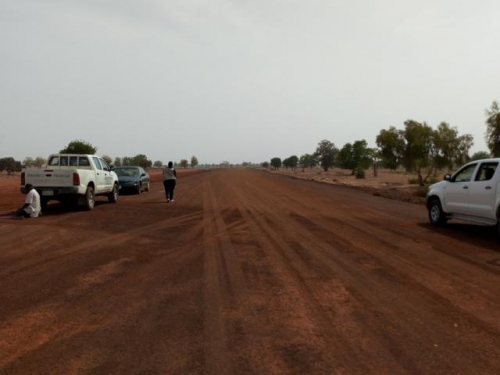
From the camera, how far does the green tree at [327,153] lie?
456 feet

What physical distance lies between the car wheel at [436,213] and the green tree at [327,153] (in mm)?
124917

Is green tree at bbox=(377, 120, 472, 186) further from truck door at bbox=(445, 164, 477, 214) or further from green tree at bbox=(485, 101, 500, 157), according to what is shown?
truck door at bbox=(445, 164, 477, 214)

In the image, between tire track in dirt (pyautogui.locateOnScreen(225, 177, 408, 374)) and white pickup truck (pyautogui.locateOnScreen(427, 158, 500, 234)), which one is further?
white pickup truck (pyautogui.locateOnScreen(427, 158, 500, 234))

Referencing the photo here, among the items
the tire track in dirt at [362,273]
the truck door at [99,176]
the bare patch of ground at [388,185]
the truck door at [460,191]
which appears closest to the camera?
the tire track in dirt at [362,273]

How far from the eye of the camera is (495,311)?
5418 mm

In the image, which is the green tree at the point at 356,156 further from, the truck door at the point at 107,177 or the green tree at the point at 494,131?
the truck door at the point at 107,177

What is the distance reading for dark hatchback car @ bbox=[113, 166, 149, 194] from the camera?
83.6 feet

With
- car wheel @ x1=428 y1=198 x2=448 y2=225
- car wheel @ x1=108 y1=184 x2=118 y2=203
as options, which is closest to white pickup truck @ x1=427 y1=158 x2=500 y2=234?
car wheel @ x1=428 y1=198 x2=448 y2=225

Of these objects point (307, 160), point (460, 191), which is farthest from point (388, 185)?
point (307, 160)

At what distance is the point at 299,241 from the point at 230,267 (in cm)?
291

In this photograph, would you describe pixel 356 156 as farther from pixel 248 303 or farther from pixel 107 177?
pixel 248 303

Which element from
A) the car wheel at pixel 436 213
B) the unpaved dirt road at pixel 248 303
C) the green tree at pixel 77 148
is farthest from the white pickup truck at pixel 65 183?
the green tree at pixel 77 148

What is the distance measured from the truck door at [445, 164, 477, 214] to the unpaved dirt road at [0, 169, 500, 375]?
3.06 ft

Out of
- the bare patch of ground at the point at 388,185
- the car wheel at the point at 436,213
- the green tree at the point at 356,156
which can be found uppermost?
the green tree at the point at 356,156
